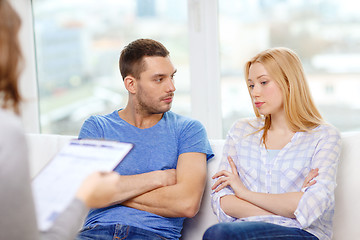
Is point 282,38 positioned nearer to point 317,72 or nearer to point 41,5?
point 317,72

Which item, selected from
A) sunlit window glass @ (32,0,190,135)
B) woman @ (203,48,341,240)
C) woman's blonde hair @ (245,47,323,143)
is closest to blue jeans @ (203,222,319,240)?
woman @ (203,48,341,240)

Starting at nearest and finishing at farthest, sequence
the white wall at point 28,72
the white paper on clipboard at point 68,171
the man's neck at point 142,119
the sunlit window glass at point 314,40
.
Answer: the white paper on clipboard at point 68,171 < the man's neck at point 142,119 < the sunlit window glass at point 314,40 < the white wall at point 28,72

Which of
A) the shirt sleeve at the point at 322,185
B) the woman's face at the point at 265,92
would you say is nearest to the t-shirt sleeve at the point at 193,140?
the woman's face at the point at 265,92

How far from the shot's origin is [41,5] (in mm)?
3414

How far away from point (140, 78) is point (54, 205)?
1198 mm

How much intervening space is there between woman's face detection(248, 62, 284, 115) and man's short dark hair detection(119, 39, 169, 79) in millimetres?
518

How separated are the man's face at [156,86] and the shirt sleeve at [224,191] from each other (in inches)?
13.8

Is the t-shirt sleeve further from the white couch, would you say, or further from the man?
the white couch

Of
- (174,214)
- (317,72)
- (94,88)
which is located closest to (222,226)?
(174,214)

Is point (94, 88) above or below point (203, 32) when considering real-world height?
below

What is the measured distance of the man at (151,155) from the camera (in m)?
1.91

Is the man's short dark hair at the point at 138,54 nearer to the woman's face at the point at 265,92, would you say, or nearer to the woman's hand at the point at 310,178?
the woman's face at the point at 265,92

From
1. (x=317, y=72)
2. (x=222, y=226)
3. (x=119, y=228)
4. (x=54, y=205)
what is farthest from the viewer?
(x=317, y=72)

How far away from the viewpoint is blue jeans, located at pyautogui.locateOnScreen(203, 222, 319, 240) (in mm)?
1604
